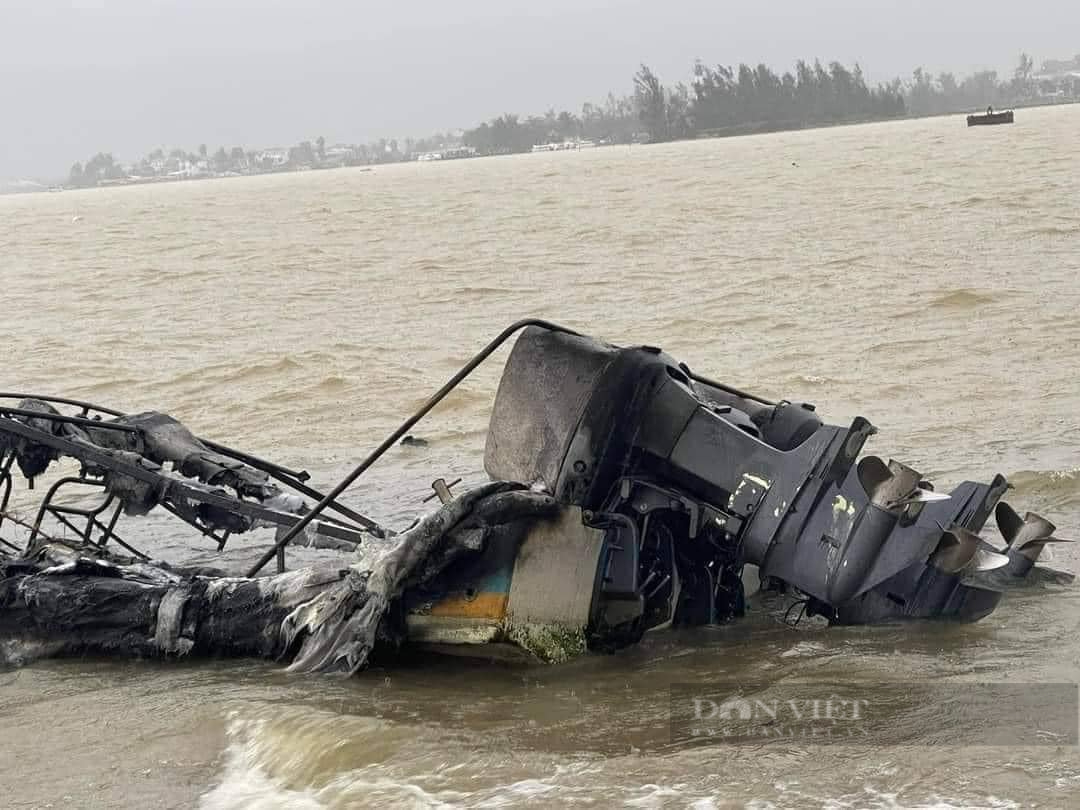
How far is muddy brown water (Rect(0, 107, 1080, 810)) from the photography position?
3.68 metres

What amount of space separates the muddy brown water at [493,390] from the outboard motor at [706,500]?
7.7 inches

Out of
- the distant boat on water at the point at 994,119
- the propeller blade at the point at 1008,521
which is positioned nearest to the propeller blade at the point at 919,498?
the propeller blade at the point at 1008,521

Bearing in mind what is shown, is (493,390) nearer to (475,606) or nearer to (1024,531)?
(475,606)

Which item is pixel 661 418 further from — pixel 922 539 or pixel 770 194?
pixel 770 194

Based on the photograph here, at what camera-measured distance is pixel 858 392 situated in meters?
10.0

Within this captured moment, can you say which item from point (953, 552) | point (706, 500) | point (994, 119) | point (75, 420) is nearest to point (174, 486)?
point (75, 420)

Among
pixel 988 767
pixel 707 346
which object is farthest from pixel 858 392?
pixel 988 767

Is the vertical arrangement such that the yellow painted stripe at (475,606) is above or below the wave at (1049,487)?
above

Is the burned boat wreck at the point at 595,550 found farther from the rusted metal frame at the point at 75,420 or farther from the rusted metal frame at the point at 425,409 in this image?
the rusted metal frame at the point at 75,420

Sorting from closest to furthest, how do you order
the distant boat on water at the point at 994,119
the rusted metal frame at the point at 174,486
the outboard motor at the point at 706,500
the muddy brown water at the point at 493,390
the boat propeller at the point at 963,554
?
the muddy brown water at the point at 493,390 → the boat propeller at the point at 963,554 → the outboard motor at the point at 706,500 → the rusted metal frame at the point at 174,486 → the distant boat on water at the point at 994,119

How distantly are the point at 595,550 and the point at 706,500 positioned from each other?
401 mm

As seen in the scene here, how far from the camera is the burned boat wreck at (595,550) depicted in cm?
429

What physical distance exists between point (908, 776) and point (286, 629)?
225 centimetres

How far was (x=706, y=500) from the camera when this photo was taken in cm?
454
